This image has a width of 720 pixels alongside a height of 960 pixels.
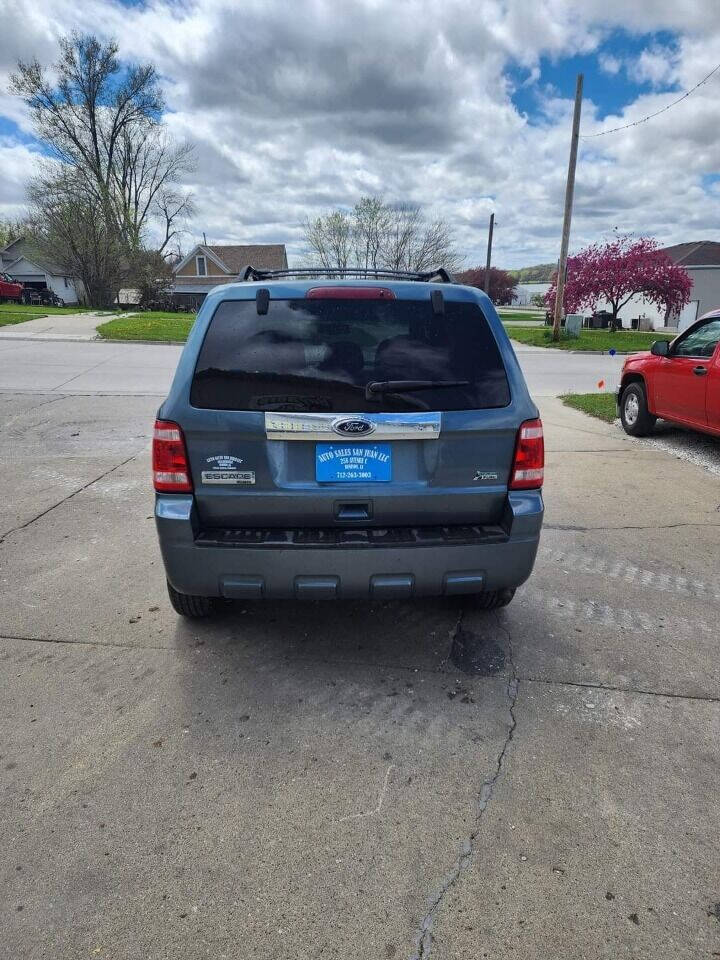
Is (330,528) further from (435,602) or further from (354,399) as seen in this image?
(435,602)

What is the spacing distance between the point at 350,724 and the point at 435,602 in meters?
1.25

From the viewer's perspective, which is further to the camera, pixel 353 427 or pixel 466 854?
pixel 353 427

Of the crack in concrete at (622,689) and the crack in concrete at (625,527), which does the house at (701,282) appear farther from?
the crack in concrete at (622,689)

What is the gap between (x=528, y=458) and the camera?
2.95m

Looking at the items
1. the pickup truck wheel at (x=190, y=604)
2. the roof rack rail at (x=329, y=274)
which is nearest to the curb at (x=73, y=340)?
the roof rack rail at (x=329, y=274)

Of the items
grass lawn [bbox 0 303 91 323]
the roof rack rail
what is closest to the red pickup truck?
grass lawn [bbox 0 303 91 323]

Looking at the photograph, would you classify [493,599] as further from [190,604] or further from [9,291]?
[9,291]

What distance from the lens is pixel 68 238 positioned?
4047cm

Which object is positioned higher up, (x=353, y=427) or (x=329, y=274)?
(x=329, y=274)

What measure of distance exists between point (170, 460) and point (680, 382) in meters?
6.53

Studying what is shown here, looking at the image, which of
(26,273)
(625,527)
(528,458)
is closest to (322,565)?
(528,458)

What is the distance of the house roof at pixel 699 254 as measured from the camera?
48.5 m

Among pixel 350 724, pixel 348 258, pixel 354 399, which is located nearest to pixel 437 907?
pixel 350 724

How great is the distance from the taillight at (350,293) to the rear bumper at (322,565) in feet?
3.70
